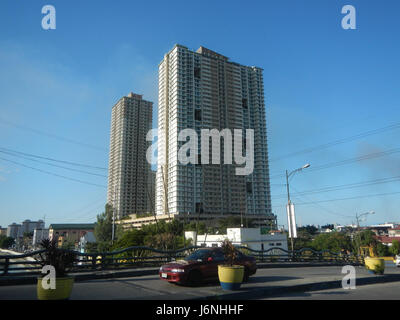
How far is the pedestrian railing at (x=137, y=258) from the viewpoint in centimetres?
1239

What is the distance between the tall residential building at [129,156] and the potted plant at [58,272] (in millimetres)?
141498

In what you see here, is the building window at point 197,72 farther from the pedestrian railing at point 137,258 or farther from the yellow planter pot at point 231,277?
the yellow planter pot at point 231,277

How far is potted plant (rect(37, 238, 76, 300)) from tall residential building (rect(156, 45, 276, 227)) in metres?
107

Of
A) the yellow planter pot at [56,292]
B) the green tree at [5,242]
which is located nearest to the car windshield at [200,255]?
the yellow planter pot at [56,292]

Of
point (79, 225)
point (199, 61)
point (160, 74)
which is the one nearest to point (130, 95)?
point (160, 74)

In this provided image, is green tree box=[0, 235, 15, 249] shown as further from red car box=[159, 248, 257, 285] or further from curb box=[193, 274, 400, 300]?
curb box=[193, 274, 400, 300]

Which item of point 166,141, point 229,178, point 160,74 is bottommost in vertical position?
point 229,178

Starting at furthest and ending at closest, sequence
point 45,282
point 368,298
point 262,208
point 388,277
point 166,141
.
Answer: point 262,208 → point 166,141 → point 388,277 → point 368,298 → point 45,282

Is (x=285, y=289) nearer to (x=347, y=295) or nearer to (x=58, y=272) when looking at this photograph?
(x=347, y=295)

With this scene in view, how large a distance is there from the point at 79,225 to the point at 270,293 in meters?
197

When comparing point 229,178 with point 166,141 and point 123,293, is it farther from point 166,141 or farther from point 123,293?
point 123,293

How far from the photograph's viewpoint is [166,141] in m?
124

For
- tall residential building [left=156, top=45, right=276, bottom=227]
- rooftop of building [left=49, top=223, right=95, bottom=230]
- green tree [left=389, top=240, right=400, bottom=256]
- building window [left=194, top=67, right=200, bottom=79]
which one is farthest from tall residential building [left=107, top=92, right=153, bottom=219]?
green tree [left=389, top=240, right=400, bottom=256]

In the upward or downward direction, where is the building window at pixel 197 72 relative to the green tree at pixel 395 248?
upward
